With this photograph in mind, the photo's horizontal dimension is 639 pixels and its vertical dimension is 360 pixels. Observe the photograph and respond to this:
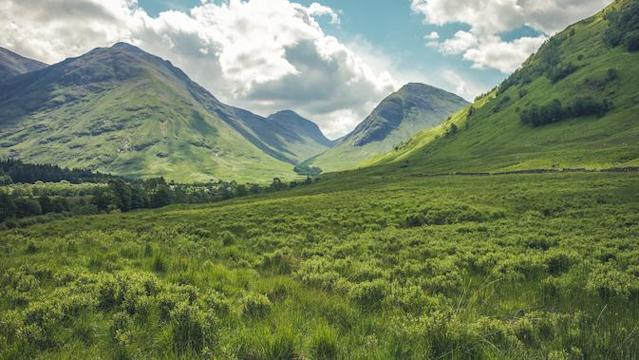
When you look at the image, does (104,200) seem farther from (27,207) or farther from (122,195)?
(27,207)

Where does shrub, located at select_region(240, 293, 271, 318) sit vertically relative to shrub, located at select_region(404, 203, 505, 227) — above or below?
above

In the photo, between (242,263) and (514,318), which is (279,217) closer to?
(242,263)

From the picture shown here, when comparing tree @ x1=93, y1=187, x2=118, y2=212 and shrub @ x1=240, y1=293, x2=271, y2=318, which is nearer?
shrub @ x1=240, y1=293, x2=271, y2=318

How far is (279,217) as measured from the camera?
133 feet

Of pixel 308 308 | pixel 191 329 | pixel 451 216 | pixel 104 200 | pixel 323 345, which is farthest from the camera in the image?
pixel 104 200

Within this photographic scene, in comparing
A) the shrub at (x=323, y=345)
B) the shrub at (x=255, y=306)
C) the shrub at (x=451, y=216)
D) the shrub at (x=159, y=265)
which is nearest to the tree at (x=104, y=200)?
the shrub at (x=451, y=216)

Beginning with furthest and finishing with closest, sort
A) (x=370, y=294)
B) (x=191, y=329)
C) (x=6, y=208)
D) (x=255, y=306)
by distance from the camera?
(x=6, y=208)
(x=370, y=294)
(x=255, y=306)
(x=191, y=329)

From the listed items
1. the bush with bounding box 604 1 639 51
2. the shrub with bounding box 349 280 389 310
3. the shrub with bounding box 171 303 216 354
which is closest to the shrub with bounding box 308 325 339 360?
the shrub with bounding box 171 303 216 354

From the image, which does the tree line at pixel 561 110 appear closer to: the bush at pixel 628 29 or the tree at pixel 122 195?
the bush at pixel 628 29

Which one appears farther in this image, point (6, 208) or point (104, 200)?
point (104, 200)

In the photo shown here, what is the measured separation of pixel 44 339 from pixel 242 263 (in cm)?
860

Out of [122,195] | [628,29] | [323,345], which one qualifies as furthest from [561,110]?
[323,345]

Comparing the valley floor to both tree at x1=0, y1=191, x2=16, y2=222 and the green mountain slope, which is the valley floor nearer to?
the green mountain slope

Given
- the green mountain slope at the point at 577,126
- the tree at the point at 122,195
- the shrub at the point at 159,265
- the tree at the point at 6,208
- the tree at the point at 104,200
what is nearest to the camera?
the shrub at the point at 159,265
